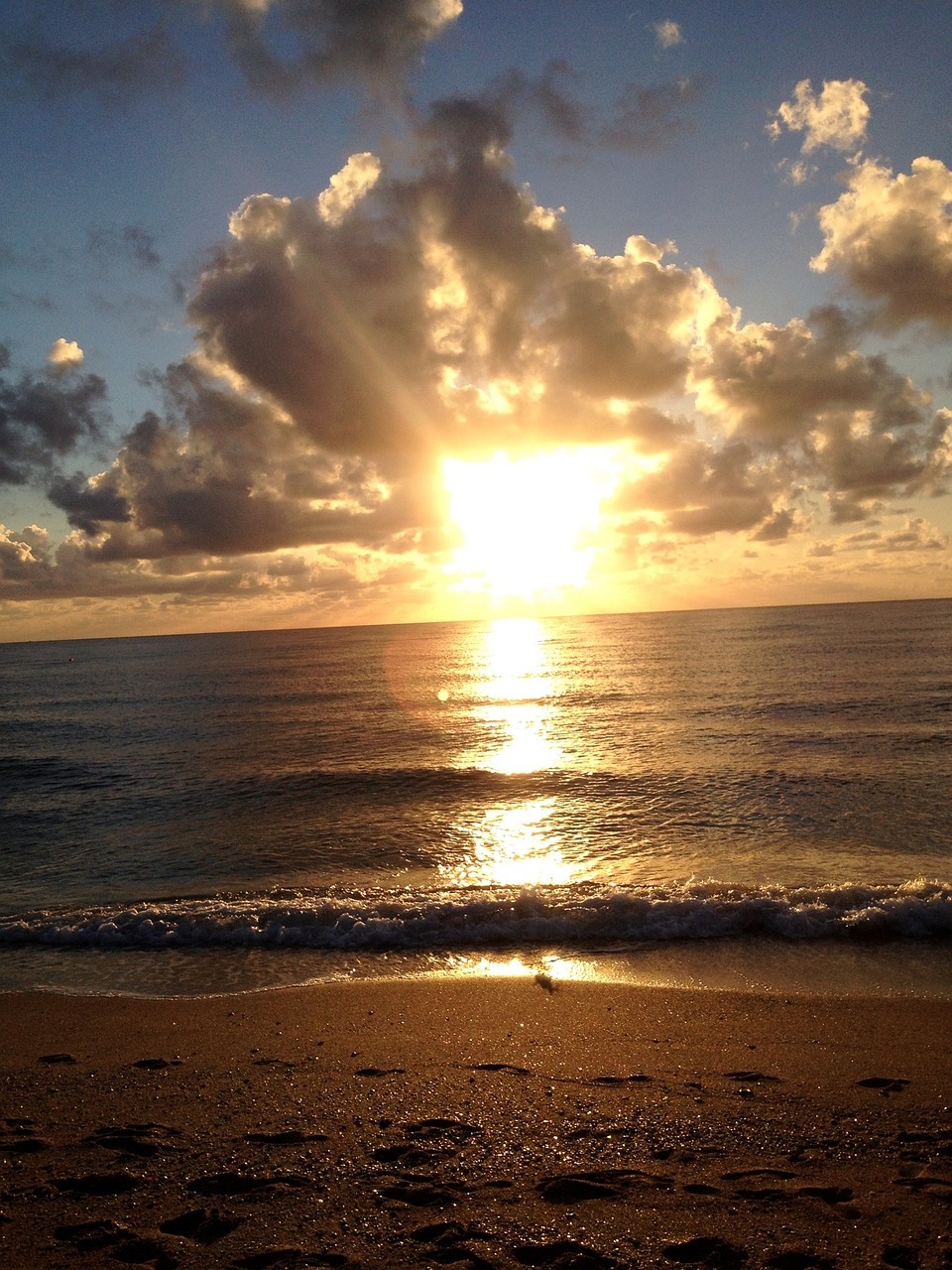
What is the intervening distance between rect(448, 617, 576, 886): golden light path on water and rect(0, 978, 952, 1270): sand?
246 inches

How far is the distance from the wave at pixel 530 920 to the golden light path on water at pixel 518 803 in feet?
7.16

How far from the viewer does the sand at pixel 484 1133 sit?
15.7ft

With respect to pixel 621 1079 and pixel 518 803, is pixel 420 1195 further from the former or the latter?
pixel 518 803

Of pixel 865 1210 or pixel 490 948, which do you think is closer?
pixel 865 1210

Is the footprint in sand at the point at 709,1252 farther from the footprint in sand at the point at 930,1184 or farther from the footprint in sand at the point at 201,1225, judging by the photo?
the footprint in sand at the point at 201,1225

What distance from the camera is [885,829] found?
1673 centimetres

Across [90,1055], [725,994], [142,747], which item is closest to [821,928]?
[725,994]

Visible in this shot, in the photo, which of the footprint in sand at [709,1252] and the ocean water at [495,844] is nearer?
the footprint in sand at [709,1252]

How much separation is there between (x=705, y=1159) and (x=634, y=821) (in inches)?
522

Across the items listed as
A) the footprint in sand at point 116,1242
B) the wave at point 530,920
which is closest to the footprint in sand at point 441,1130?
the footprint in sand at point 116,1242

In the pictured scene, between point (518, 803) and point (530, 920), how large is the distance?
9.99 metres

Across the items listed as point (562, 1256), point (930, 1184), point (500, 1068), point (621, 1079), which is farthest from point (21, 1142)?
point (930, 1184)

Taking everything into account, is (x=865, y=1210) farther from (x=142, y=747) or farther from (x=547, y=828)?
(x=142, y=747)

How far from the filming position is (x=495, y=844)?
17.5 m
